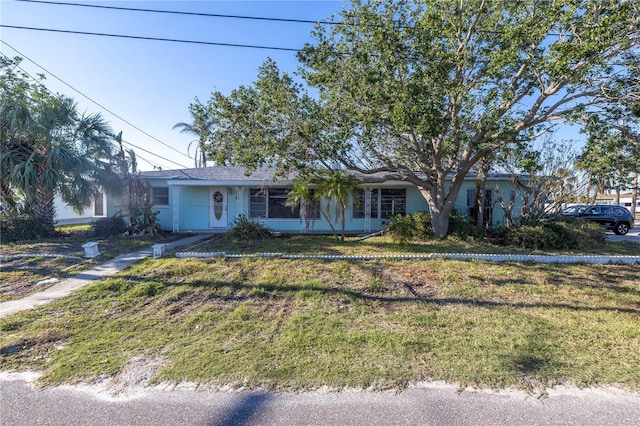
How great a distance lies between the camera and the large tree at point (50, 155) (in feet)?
34.2

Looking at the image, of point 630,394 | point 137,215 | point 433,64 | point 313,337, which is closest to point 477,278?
point 630,394

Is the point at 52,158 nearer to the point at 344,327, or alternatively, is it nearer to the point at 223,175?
the point at 223,175

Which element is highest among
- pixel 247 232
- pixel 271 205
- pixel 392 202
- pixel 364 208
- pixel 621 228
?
pixel 392 202

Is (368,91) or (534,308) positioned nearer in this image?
(534,308)

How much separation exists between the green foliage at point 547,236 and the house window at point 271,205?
7424 mm

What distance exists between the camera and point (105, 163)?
38.4 feet

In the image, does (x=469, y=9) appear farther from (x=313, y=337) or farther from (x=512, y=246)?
(x=313, y=337)

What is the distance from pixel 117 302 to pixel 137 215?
8.07m

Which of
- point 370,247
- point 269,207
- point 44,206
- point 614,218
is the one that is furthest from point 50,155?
point 614,218

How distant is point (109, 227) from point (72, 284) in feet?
22.7

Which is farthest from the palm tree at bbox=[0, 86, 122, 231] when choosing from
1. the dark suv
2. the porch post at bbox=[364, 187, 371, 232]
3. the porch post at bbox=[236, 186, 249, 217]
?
the dark suv

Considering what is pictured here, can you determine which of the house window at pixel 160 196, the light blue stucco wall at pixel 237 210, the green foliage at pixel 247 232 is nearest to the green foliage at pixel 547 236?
the light blue stucco wall at pixel 237 210

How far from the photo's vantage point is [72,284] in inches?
229

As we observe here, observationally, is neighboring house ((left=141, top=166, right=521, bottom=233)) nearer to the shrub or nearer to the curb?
the shrub
